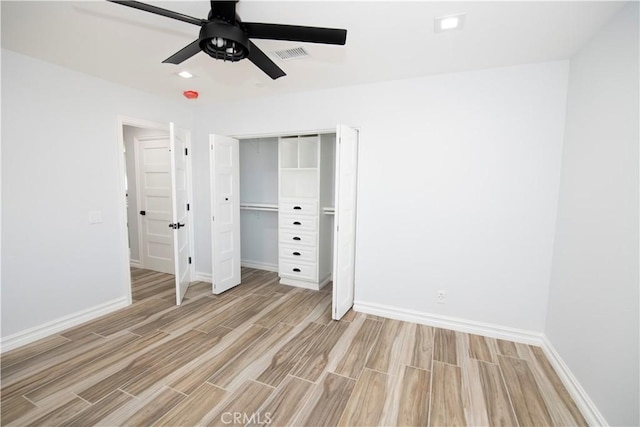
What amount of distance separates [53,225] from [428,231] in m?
3.72

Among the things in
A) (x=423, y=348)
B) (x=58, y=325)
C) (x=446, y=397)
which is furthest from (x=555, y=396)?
(x=58, y=325)

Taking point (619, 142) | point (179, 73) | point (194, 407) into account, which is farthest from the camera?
point (179, 73)

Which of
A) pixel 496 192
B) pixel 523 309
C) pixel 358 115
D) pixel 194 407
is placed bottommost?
pixel 194 407

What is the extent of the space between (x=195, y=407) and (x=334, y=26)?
2.77 metres

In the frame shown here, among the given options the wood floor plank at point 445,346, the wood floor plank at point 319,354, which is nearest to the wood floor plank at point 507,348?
the wood floor plank at point 445,346

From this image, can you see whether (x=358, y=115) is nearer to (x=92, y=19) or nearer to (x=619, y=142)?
(x=619, y=142)

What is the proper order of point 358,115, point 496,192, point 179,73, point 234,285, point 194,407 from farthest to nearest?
point 234,285 < point 358,115 < point 179,73 < point 496,192 < point 194,407

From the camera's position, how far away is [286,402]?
192 centimetres

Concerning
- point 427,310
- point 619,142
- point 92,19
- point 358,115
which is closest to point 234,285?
point 427,310

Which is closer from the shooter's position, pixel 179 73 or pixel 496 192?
pixel 496 192

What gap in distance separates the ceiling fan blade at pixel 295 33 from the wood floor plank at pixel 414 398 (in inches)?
91.5

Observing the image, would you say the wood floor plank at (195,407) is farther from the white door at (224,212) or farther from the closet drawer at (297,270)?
the closet drawer at (297,270)

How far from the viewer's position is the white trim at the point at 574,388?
1726mm

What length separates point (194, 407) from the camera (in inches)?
73.1
